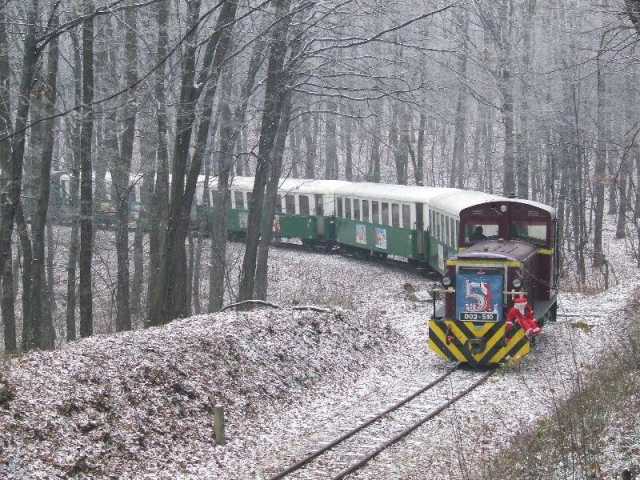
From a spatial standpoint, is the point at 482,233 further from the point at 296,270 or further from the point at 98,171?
the point at 296,270

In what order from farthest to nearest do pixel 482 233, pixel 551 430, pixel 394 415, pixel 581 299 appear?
pixel 581 299 → pixel 482 233 → pixel 394 415 → pixel 551 430

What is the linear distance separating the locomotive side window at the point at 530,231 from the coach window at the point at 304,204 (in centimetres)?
1991

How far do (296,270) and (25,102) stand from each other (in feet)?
64.3

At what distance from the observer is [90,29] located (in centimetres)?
1659

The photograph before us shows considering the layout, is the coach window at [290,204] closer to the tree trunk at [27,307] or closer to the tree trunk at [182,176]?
the tree trunk at [27,307]

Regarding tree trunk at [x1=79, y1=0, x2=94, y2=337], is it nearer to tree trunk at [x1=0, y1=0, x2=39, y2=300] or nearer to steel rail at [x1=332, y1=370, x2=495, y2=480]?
tree trunk at [x1=0, y1=0, x2=39, y2=300]

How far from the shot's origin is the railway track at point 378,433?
1062cm

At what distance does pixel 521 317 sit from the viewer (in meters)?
15.6

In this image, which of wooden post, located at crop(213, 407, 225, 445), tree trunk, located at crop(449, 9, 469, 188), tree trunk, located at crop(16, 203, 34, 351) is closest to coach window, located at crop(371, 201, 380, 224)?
tree trunk, located at crop(449, 9, 469, 188)

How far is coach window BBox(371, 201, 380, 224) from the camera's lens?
32441 millimetres

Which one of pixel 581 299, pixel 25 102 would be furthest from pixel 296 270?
pixel 25 102

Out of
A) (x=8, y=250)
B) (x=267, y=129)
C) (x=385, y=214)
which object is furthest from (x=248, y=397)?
(x=385, y=214)

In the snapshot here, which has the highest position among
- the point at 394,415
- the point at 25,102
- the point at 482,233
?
the point at 25,102

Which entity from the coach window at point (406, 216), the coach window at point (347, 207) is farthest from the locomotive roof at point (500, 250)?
the coach window at point (347, 207)
